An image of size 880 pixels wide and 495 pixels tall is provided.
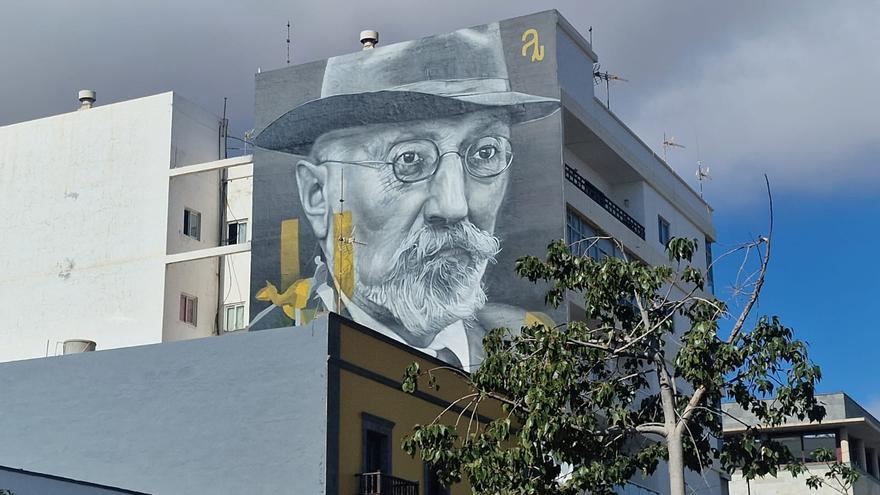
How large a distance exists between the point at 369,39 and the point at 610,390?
28907 mm

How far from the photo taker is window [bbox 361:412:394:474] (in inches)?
1152

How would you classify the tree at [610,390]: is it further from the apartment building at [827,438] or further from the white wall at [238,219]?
the apartment building at [827,438]

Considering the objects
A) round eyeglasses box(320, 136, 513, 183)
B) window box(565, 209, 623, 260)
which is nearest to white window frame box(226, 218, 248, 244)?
round eyeglasses box(320, 136, 513, 183)

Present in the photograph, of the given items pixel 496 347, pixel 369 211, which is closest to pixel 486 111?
pixel 369 211

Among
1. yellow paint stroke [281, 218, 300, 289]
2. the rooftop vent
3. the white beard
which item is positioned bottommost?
the rooftop vent

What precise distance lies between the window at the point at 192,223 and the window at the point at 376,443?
2330 centimetres

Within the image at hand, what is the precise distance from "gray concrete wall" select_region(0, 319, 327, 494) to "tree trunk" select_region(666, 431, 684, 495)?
316 inches

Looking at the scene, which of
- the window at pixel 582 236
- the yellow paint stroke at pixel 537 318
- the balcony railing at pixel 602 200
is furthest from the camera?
the balcony railing at pixel 602 200

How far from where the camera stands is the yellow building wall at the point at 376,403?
28719 millimetres

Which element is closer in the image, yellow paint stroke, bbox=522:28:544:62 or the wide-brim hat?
yellow paint stroke, bbox=522:28:544:62

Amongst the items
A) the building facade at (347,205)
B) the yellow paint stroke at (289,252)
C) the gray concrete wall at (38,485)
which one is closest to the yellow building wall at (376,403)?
the building facade at (347,205)

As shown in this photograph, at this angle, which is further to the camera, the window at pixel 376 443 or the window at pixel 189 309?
the window at pixel 189 309

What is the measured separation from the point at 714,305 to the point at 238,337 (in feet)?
36.2

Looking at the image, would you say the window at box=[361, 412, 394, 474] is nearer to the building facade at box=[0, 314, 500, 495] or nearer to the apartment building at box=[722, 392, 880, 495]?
the building facade at box=[0, 314, 500, 495]
